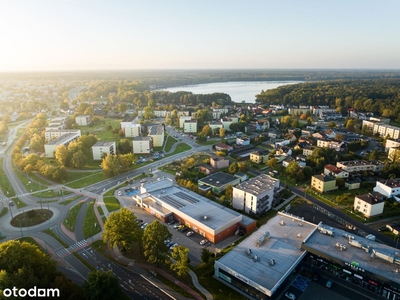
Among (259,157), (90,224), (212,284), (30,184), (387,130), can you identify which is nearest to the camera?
(212,284)

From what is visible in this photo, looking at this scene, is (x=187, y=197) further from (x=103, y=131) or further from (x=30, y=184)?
(x=103, y=131)

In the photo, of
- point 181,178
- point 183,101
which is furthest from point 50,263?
point 183,101

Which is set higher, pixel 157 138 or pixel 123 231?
pixel 123 231


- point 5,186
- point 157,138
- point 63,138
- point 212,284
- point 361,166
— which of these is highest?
point 63,138

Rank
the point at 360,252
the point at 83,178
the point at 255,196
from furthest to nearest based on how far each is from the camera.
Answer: the point at 83,178, the point at 255,196, the point at 360,252

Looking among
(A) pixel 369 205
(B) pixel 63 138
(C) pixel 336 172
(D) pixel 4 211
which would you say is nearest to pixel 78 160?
(B) pixel 63 138

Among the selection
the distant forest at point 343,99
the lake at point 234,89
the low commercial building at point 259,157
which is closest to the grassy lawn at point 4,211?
the low commercial building at point 259,157
